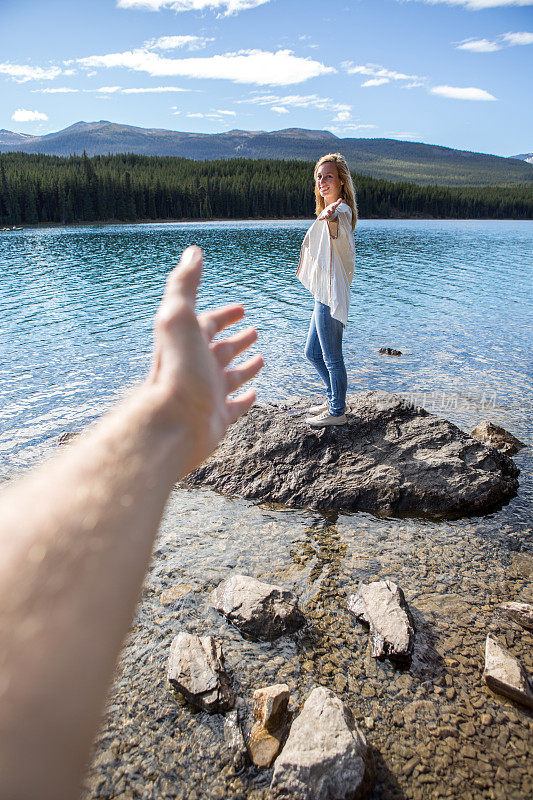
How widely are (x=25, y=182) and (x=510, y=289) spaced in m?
89.7

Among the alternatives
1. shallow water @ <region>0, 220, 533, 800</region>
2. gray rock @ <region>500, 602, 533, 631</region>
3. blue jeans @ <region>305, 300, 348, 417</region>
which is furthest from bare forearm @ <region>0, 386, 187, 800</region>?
blue jeans @ <region>305, 300, 348, 417</region>

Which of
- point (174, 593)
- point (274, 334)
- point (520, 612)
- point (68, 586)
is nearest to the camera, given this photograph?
point (68, 586)

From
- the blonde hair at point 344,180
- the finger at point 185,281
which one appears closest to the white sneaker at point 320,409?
the blonde hair at point 344,180

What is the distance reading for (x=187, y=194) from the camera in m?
107

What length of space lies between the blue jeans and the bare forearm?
5484 millimetres

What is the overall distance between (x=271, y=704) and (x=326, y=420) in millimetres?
4025

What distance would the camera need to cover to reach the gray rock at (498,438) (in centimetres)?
722

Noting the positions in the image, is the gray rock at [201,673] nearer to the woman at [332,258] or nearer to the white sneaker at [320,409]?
the woman at [332,258]

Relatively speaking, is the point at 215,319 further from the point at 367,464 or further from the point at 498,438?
the point at 498,438

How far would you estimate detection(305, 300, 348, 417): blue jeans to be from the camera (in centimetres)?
614

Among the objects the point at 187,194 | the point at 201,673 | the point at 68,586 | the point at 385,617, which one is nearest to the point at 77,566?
the point at 68,586

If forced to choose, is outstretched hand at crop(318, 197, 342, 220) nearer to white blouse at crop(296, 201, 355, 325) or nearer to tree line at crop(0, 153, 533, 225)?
white blouse at crop(296, 201, 355, 325)

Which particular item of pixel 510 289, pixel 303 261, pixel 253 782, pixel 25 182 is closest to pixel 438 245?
pixel 510 289

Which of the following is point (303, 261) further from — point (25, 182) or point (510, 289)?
point (25, 182)
